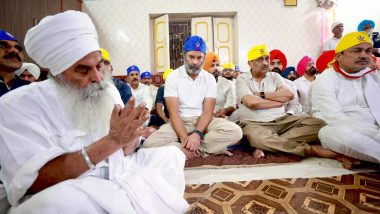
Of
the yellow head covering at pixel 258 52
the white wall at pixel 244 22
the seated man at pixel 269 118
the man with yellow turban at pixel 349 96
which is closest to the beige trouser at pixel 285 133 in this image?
the seated man at pixel 269 118

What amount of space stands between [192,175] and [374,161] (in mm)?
1620

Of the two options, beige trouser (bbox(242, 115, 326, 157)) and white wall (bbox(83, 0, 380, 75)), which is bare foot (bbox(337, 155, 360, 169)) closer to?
beige trouser (bbox(242, 115, 326, 157))

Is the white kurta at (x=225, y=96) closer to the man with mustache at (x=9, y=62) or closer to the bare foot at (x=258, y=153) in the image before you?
the bare foot at (x=258, y=153)

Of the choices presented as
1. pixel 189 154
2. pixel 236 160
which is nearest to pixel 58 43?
pixel 189 154

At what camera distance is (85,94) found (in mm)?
1186

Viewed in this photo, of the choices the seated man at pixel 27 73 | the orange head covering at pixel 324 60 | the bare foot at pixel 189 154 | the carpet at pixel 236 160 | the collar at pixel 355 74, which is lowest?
the carpet at pixel 236 160

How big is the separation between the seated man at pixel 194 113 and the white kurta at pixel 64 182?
1196 mm

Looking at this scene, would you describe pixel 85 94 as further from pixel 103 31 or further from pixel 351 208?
pixel 103 31

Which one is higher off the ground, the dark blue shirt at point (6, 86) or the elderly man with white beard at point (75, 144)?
the dark blue shirt at point (6, 86)

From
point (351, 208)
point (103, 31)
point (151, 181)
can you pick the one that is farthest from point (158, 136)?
point (103, 31)

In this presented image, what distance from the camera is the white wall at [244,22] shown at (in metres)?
6.76

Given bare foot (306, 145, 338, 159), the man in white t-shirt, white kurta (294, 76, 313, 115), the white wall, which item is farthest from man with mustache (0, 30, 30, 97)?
the man in white t-shirt

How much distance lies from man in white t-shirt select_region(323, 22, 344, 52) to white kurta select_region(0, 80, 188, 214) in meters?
6.38

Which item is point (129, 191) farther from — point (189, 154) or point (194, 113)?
point (194, 113)
